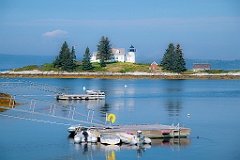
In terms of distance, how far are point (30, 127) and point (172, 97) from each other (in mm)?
43046

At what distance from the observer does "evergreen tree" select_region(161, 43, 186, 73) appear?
155125 millimetres

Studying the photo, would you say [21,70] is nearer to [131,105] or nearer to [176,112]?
[131,105]

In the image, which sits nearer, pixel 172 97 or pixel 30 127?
pixel 30 127

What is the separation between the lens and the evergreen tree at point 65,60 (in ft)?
511

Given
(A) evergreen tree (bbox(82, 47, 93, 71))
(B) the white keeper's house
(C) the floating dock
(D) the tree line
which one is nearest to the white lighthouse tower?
(B) the white keeper's house

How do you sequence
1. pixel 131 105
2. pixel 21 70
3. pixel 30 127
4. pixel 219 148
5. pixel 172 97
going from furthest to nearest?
pixel 21 70, pixel 172 97, pixel 131 105, pixel 30 127, pixel 219 148

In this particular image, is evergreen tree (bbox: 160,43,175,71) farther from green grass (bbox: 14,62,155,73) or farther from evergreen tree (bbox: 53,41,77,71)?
evergreen tree (bbox: 53,41,77,71)

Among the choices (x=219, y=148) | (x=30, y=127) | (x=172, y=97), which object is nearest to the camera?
(x=219, y=148)

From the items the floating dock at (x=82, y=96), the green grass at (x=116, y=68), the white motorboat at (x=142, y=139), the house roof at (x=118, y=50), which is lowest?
the white motorboat at (x=142, y=139)

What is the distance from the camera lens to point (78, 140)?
145 ft

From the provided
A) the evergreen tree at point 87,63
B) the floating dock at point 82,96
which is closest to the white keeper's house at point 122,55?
the evergreen tree at point 87,63

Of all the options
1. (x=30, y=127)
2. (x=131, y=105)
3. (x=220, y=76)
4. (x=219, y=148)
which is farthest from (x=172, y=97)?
(x=220, y=76)

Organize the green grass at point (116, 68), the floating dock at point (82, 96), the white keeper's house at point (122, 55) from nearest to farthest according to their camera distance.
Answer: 1. the floating dock at point (82, 96)
2. the green grass at point (116, 68)
3. the white keeper's house at point (122, 55)

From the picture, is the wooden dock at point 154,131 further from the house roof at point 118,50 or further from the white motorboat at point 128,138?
the house roof at point 118,50
